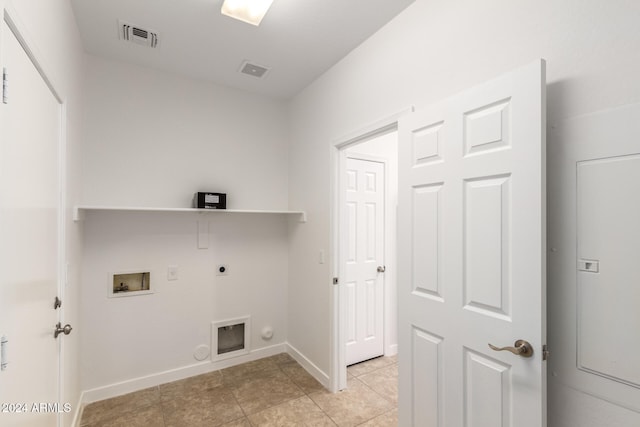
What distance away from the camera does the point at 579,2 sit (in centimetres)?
112

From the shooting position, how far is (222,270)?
9.49 feet

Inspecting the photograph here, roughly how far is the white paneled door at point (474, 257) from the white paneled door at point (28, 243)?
1636 mm

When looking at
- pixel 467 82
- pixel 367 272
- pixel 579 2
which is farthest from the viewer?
pixel 367 272

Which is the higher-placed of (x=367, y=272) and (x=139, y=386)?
(x=367, y=272)

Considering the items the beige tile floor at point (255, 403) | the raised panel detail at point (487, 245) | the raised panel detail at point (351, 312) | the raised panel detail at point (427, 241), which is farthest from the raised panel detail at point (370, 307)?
the raised panel detail at point (487, 245)

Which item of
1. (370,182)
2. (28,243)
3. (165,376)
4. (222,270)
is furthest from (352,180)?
(165,376)

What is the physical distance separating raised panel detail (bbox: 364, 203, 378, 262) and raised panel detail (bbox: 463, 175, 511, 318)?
1.70 meters

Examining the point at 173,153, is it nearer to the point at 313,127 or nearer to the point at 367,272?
the point at 313,127

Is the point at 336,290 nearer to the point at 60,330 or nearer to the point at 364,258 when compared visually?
the point at 364,258

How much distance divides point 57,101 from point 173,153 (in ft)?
3.77

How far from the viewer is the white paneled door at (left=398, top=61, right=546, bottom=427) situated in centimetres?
112

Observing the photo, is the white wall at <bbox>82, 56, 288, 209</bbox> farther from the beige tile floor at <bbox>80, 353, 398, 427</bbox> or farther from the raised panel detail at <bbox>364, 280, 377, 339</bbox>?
the beige tile floor at <bbox>80, 353, 398, 427</bbox>

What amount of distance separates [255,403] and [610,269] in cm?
239

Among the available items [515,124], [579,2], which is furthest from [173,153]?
[579,2]
